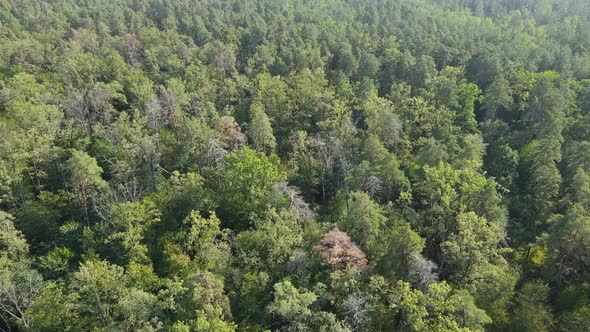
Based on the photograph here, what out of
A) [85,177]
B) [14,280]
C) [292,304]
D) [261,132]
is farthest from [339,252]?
[14,280]

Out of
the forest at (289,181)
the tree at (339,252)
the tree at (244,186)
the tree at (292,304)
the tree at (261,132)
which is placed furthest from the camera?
the tree at (261,132)

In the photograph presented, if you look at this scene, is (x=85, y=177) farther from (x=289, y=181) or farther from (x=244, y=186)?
(x=289, y=181)

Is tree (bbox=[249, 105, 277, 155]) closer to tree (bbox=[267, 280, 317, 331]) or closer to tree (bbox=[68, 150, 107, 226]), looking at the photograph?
tree (bbox=[68, 150, 107, 226])

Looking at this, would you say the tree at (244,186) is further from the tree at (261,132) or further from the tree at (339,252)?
the tree at (339,252)

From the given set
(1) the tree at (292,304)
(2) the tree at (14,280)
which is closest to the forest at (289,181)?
(1) the tree at (292,304)

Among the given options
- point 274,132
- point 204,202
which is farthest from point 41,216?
point 274,132

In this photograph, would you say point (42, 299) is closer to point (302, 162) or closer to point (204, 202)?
point (204, 202)

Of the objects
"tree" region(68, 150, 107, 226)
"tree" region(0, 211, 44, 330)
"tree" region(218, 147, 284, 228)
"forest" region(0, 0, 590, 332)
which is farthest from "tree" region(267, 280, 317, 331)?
"tree" region(68, 150, 107, 226)
